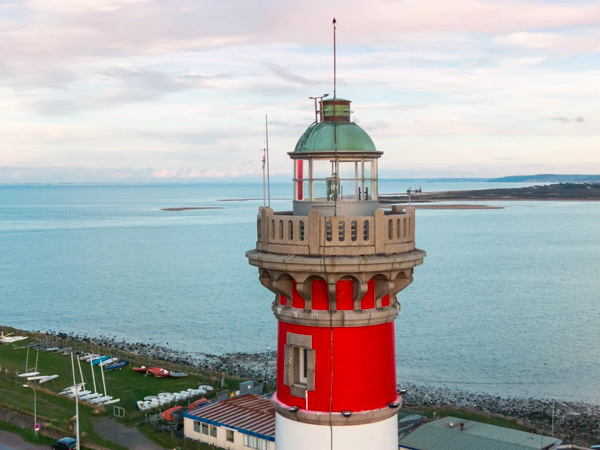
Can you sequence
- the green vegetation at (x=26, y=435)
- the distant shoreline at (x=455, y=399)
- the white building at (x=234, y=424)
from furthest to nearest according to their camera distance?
the distant shoreline at (x=455, y=399) < the green vegetation at (x=26, y=435) < the white building at (x=234, y=424)

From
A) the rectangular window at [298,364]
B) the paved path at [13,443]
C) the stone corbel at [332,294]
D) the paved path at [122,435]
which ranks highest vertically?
the stone corbel at [332,294]

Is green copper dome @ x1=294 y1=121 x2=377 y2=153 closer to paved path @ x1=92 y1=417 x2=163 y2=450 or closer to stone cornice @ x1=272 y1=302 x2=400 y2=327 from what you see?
stone cornice @ x1=272 y1=302 x2=400 y2=327

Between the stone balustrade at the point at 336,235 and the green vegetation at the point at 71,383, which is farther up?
the stone balustrade at the point at 336,235

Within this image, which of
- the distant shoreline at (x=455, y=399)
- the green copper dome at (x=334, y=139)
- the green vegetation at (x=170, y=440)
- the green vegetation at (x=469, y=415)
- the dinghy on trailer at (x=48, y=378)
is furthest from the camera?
the dinghy on trailer at (x=48, y=378)

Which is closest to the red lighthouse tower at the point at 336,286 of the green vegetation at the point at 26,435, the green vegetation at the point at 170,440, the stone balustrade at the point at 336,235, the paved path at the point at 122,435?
the stone balustrade at the point at 336,235

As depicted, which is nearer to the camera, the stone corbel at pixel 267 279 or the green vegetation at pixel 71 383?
the stone corbel at pixel 267 279

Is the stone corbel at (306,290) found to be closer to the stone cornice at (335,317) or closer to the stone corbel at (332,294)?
the stone cornice at (335,317)

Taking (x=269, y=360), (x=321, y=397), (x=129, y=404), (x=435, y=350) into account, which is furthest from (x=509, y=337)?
(x=321, y=397)

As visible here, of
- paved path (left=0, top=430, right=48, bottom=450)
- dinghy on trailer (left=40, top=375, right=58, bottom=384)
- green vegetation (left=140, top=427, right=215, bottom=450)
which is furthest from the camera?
dinghy on trailer (left=40, top=375, right=58, bottom=384)

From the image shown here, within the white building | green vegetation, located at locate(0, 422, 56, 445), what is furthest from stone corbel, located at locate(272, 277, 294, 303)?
green vegetation, located at locate(0, 422, 56, 445)
